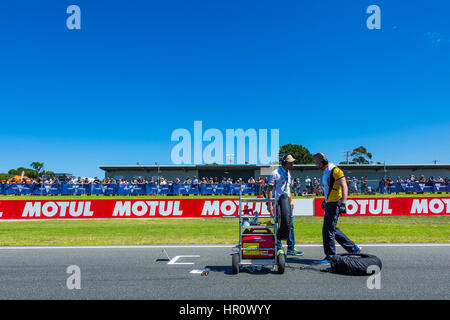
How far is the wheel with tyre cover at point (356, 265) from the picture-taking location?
474 cm

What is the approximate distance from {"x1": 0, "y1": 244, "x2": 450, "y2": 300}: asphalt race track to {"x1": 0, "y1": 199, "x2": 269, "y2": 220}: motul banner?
778 centimetres

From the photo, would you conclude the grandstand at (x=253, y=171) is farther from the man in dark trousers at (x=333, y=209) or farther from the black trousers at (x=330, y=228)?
the black trousers at (x=330, y=228)

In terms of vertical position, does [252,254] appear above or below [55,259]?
above

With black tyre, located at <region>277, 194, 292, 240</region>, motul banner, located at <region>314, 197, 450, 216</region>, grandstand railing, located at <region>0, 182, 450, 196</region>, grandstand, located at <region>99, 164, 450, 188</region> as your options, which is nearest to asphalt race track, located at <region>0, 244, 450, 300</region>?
black tyre, located at <region>277, 194, 292, 240</region>

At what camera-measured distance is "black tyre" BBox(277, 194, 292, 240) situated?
5292 millimetres

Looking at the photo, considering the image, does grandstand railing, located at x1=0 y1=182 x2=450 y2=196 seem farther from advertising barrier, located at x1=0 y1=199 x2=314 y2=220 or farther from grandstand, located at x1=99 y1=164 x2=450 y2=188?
advertising barrier, located at x1=0 y1=199 x2=314 y2=220

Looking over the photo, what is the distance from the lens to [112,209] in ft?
49.0

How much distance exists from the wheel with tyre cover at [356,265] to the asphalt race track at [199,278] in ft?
0.53

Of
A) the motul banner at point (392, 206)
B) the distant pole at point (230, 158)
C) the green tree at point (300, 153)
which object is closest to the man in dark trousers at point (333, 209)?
Answer: the motul banner at point (392, 206)

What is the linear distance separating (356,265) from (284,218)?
52.0 inches
